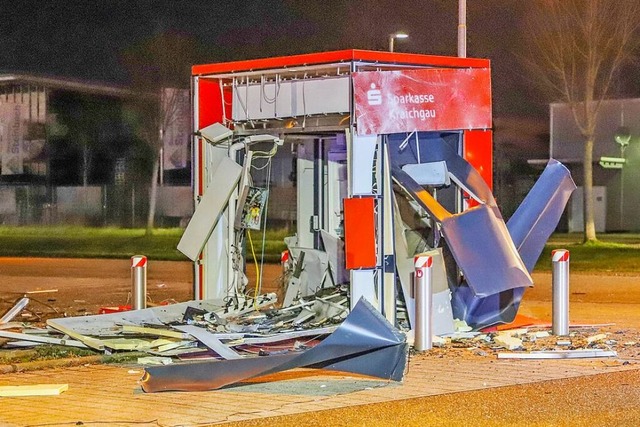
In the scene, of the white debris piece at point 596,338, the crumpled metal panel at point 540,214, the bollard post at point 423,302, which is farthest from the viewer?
the crumpled metal panel at point 540,214

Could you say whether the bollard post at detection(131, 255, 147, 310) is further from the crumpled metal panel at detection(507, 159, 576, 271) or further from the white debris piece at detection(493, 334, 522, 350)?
the crumpled metal panel at detection(507, 159, 576, 271)

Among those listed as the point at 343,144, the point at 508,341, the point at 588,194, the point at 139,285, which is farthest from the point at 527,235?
the point at 588,194

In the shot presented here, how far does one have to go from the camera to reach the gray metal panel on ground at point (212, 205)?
46.7ft

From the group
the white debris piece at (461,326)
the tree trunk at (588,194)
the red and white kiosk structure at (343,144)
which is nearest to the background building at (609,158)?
the tree trunk at (588,194)

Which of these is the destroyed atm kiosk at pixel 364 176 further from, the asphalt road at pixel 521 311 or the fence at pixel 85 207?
the fence at pixel 85 207

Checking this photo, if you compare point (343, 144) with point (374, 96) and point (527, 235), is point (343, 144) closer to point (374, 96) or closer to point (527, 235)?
point (374, 96)

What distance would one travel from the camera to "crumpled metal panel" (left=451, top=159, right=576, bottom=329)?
1375 cm

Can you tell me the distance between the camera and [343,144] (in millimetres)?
14984

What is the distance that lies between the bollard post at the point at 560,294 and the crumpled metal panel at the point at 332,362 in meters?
4.03

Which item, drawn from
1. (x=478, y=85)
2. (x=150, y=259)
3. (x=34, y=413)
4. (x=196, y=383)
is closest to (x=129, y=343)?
(x=196, y=383)

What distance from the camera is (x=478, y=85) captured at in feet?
42.7

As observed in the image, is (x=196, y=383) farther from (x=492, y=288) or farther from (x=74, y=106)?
(x=74, y=106)

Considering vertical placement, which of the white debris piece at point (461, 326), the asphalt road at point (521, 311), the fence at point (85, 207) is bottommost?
the asphalt road at point (521, 311)

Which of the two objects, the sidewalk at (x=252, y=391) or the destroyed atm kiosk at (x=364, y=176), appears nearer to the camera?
the sidewalk at (x=252, y=391)
